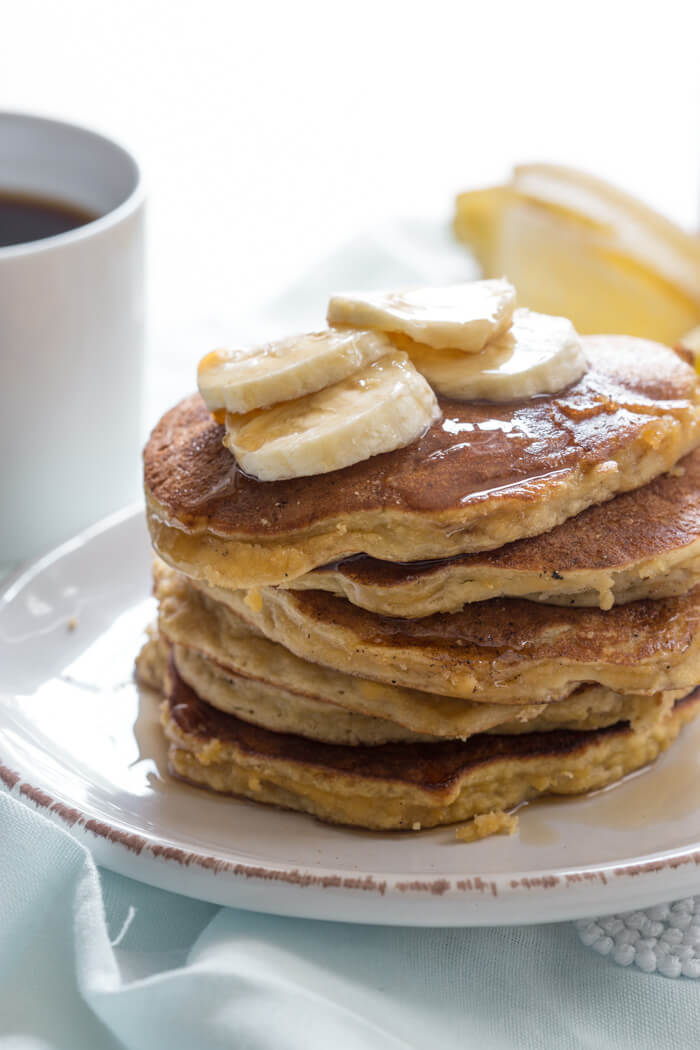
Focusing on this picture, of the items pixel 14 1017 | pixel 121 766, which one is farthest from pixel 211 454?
pixel 14 1017

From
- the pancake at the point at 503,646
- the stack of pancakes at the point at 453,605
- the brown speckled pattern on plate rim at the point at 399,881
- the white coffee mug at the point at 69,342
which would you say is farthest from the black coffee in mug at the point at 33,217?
the brown speckled pattern on plate rim at the point at 399,881

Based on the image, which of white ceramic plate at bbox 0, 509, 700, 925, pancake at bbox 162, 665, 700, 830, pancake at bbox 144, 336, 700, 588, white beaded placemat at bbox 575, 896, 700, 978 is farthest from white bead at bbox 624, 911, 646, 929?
pancake at bbox 144, 336, 700, 588

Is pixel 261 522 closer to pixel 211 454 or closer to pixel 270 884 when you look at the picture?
pixel 211 454

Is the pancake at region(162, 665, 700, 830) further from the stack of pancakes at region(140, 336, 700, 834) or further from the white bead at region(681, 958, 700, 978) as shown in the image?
the white bead at region(681, 958, 700, 978)

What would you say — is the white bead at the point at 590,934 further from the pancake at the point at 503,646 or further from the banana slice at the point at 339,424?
the banana slice at the point at 339,424

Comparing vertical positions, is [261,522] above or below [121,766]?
above
